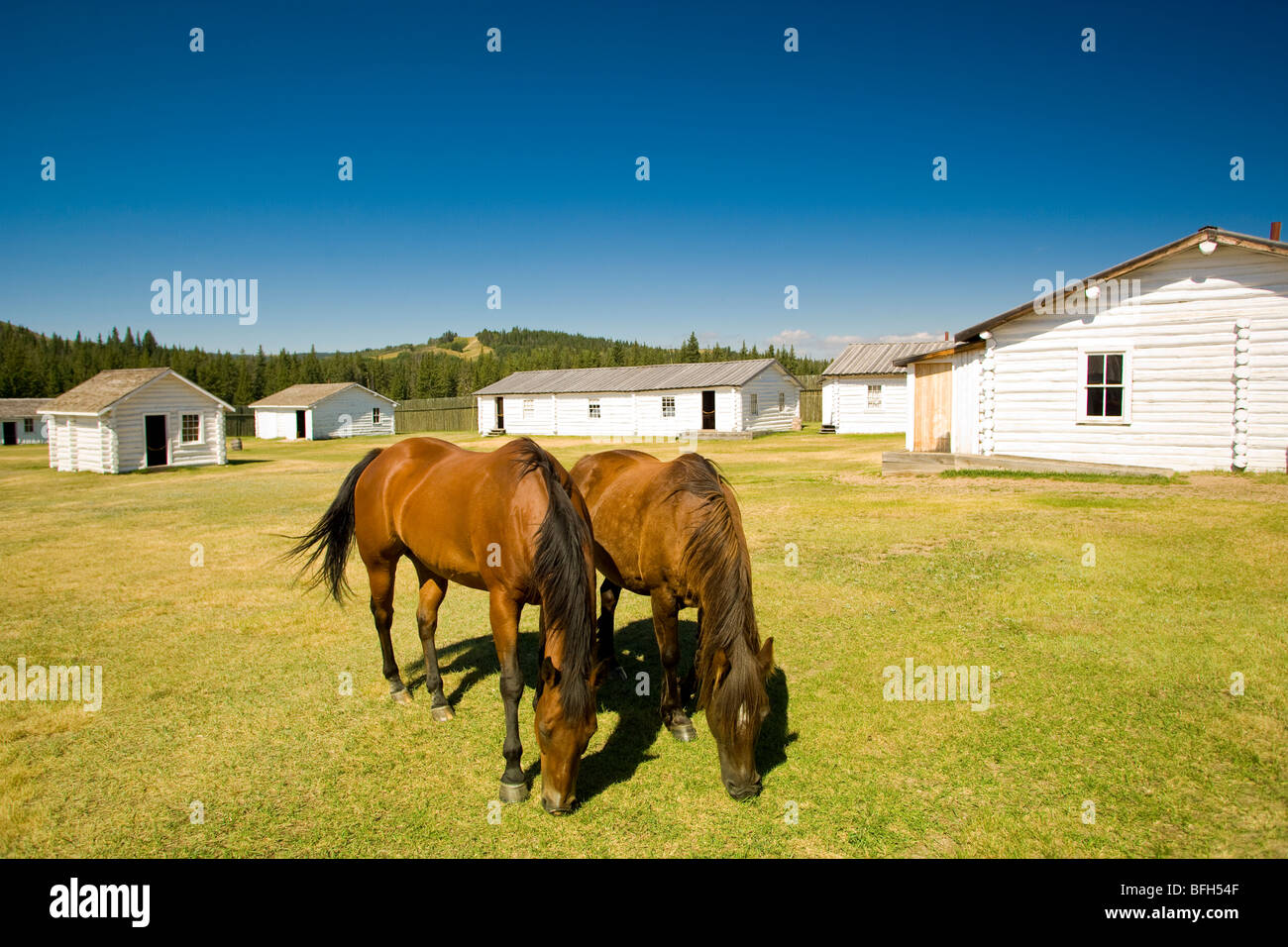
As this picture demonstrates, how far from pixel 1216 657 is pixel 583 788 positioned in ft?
19.0

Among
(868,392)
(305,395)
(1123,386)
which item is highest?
(305,395)

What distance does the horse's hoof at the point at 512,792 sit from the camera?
14.2 feet

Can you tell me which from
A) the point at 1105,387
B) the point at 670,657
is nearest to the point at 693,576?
the point at 670,657

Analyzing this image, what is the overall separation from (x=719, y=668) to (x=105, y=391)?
3626 centimetres

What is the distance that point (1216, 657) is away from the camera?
5.96m

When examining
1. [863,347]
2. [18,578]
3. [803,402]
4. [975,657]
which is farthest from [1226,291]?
[803,402]

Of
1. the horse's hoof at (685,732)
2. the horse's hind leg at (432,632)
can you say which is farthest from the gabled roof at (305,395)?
the horse's hoof at (685,732)

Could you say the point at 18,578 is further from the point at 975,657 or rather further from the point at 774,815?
the point at 975,657

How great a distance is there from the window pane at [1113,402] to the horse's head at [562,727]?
61.0 ft

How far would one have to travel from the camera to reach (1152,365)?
1650 cm

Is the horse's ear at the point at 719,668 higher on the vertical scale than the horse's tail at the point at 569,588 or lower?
lower

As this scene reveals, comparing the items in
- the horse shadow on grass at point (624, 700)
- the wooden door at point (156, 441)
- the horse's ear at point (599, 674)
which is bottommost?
the horse shadow on grass at point (624, 700)
